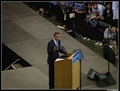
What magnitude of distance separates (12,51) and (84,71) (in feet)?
8.89

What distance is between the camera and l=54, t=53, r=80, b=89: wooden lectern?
33.0 feet

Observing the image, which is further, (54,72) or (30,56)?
(30,56)

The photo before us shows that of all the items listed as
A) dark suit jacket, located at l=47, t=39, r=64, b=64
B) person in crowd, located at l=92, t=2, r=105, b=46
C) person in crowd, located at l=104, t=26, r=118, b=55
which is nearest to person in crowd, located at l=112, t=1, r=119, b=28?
person in crowd, located at l=104, t=26, r=118, b=55

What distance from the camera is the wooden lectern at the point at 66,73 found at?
10070mm

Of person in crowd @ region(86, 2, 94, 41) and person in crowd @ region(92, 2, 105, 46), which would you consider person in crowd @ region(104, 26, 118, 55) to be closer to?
person in crowd @ region(92, 2, 105, 46)

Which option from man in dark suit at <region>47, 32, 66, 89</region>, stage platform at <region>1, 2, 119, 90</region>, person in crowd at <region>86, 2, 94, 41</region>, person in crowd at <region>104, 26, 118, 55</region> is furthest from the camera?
person in crowd at <region>86, 2, 94, 41</region>

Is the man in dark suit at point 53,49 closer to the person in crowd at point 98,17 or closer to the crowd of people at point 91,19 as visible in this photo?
the crowd of people at point 91,19

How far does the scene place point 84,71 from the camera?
1256 cm

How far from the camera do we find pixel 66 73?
33.4 ft

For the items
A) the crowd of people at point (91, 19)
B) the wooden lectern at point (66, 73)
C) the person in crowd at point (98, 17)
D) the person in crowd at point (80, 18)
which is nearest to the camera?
the wooden lectern at point (66, 73)

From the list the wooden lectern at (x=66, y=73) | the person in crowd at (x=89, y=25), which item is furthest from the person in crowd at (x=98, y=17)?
the wooden lectern at (x=66, y=73)

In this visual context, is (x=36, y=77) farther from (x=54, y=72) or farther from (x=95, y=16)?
(x=95, y=16)

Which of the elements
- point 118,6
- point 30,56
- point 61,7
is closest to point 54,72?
point 30,56

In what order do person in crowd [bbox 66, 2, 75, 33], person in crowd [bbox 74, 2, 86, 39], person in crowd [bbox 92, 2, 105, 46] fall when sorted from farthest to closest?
1. person in crowd [bbox 66, 2, 75, 33]
2. person in crowd [bbox 74, 2, 86, 39]
3. person in crowd [bbox 92, 2, 105, 46]
